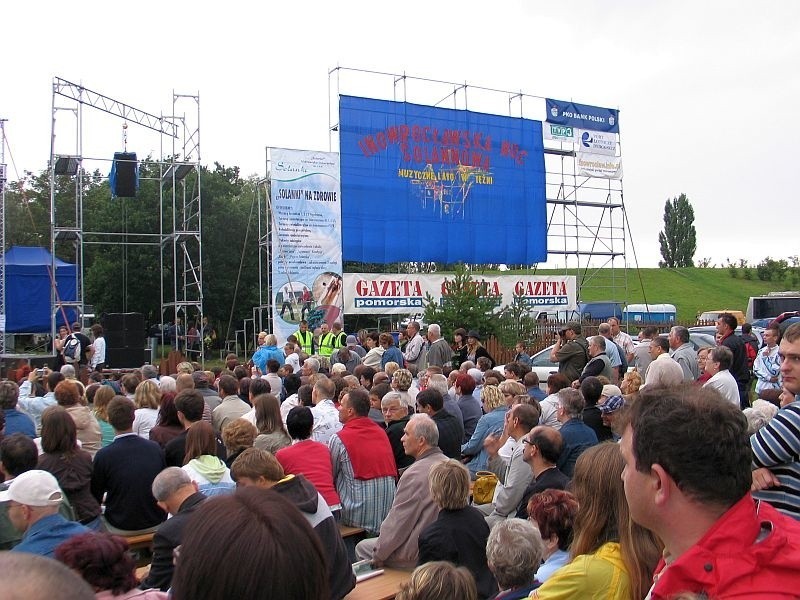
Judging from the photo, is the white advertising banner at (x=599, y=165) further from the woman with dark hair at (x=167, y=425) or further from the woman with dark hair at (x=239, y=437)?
the woman with dark hair at (x=239, y=437)

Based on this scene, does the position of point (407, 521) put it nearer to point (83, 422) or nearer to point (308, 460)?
point (308, 460)

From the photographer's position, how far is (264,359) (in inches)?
501

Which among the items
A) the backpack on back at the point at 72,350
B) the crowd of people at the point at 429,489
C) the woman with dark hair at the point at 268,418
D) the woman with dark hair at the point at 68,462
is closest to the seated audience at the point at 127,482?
the crowd of people at the point at 429,489

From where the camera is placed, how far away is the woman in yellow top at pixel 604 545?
8.52 feet

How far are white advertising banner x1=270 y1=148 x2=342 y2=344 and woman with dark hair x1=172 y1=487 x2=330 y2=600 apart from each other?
18.7m

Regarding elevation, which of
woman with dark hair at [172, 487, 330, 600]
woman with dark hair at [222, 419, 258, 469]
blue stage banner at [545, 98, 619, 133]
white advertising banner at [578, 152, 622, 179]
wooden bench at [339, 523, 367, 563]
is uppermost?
blue stage banner at [545, 98, 619, 133]

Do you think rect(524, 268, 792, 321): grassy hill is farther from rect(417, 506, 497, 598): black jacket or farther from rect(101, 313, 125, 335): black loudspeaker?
rect(417, 506, 497, 598): black jacket

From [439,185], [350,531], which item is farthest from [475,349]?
[439,185]

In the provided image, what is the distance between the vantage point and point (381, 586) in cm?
458

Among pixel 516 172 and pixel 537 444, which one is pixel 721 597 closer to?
pixel 537 444

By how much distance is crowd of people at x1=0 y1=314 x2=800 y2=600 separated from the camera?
154cm

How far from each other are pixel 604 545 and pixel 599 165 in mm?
24497

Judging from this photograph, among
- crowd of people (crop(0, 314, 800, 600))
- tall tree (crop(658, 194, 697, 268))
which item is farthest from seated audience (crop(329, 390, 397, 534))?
tall tree (crop(658, 194, 697, 268))

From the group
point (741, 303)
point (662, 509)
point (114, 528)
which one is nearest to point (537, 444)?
point (662, 509)
